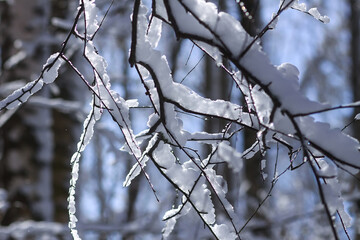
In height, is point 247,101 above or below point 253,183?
below

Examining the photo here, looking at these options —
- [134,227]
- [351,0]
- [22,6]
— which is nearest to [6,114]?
[22,6]

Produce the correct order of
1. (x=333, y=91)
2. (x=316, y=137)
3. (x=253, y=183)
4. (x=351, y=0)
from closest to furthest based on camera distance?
(x=316, y=137)
(x=253, y=183)
(x=351, y=0)
(x=333, y=91)

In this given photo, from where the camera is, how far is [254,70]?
768 mm

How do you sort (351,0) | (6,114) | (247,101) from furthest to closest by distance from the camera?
(351,0) < (6,114) < (247,101)

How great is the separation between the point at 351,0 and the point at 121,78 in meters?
3.90

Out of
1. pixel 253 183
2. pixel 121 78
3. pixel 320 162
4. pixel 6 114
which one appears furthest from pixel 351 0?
pixel 320 162

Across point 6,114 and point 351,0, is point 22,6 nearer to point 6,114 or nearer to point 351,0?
point 6,114

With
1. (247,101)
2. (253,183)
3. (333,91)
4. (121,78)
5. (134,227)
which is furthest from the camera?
(333,91)

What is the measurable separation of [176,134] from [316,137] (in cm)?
29

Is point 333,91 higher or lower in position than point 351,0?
higher

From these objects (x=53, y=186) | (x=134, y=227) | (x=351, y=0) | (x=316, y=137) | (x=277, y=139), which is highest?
(x=351, y=0)

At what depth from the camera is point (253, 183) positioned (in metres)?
5.59

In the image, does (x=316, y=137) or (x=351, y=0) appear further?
(x=351, y=0)

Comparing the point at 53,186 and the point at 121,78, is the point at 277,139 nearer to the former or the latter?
the point at 53,186
